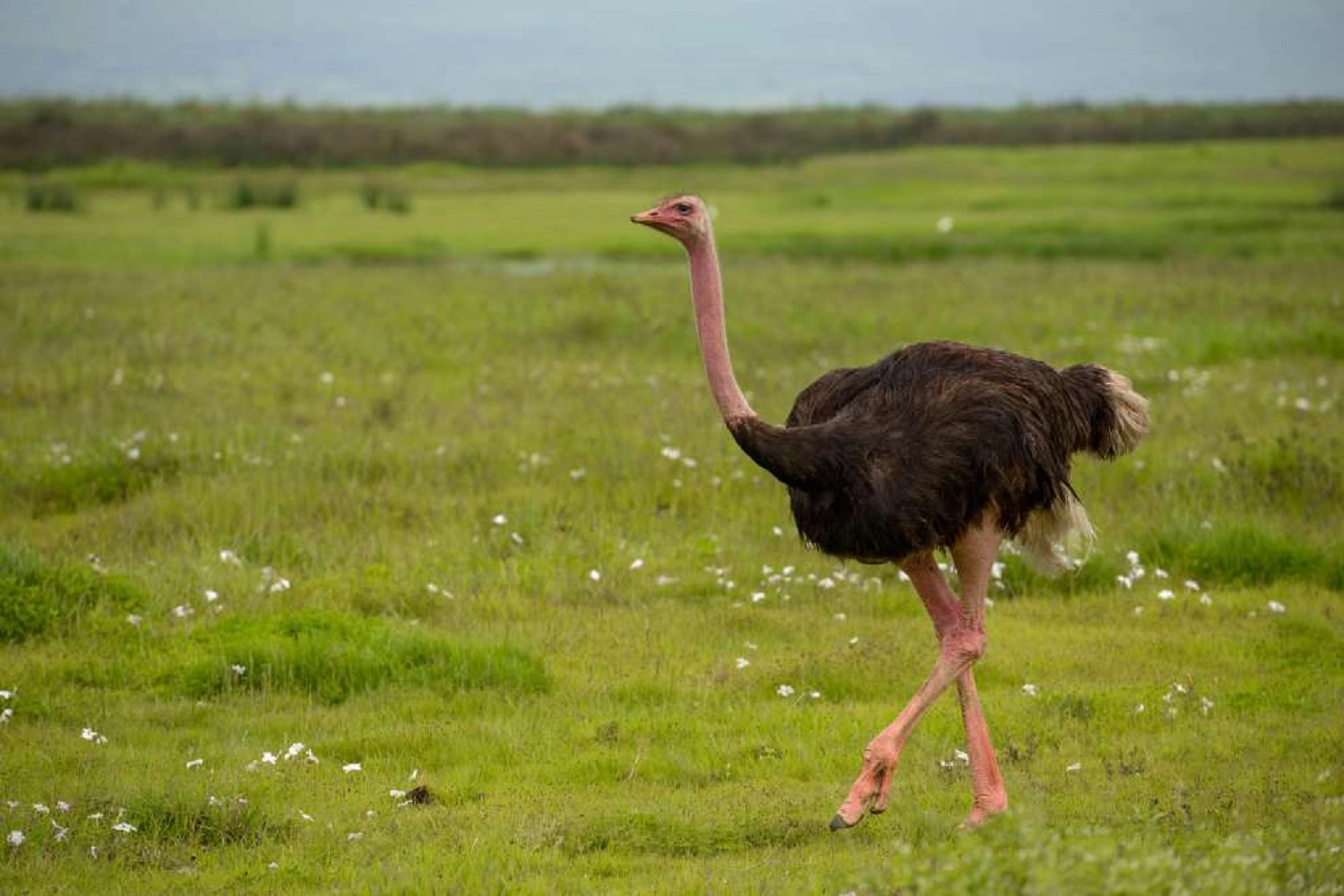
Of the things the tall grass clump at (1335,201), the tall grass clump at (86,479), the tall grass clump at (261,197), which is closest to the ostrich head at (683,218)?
the tall grass clump at (86,479)

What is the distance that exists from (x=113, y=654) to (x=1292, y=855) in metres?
6.12

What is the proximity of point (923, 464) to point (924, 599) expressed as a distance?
2.32 feet

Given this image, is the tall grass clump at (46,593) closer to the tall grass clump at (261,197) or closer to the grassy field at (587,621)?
the grassy field at (587,621)

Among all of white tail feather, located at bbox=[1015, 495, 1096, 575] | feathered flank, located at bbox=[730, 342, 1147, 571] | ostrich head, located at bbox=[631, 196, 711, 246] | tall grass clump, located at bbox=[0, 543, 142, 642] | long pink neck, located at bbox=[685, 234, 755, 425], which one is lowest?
tall grass clump, located at bbox=[0, 543, 142, 642]

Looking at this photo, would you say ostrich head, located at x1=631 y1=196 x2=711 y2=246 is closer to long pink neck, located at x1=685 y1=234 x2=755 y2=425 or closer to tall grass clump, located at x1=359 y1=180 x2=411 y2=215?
long pink neck, located at x1=685 y1=234 x2=755 y2=425

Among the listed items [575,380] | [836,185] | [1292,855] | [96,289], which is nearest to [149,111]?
[836,185]

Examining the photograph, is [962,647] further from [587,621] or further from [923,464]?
[587,621]

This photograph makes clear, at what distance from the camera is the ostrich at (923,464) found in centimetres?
754

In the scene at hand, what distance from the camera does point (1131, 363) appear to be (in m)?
17.8

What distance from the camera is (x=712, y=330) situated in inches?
303

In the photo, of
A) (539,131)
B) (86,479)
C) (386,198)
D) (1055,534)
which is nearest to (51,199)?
(386,198)

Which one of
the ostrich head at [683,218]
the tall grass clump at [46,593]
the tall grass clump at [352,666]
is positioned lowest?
the tall grass clump at [352,666]

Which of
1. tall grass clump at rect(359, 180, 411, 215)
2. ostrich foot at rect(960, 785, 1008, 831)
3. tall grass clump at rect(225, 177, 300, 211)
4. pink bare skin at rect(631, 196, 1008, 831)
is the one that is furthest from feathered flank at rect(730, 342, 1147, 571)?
tall grass clump at rect(225, 177, 300, 211)

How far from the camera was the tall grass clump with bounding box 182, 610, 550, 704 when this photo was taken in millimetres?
9273
